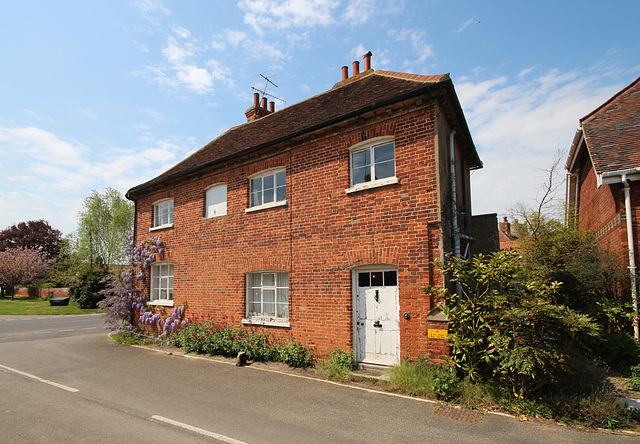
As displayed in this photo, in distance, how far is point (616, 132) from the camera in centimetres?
984

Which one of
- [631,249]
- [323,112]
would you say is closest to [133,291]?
[323,112]

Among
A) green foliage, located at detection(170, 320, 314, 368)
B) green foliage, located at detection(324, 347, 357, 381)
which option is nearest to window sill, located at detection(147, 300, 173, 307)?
green foliage, located at detection(170, 320, 314, 368)

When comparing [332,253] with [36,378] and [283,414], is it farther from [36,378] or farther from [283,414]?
[36,378]

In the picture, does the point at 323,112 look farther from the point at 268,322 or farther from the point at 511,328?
the point at 511,328

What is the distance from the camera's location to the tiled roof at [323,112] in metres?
8.56

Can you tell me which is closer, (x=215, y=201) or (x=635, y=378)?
(x=635, y=378)

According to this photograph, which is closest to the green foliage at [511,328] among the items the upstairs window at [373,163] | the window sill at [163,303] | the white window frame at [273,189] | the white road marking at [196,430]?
the upstairs window at [373,163]

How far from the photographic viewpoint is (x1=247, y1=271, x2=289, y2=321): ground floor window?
393 inches

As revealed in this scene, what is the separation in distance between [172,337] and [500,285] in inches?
410

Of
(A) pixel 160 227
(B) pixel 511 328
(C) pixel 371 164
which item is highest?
(C) pixel 371 164

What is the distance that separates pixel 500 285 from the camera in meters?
6.48

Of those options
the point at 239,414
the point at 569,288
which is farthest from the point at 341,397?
the point at 569,288

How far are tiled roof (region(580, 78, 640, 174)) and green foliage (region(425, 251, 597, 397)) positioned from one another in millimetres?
4288

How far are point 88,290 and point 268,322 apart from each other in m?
28.4
